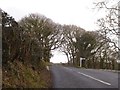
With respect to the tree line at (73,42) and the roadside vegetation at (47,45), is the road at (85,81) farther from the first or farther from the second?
the tree line at (73,42)

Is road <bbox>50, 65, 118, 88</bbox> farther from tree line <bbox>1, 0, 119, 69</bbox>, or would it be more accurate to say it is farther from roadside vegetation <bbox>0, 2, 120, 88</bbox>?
tree line <bbox>1, 0, 119, 69</bbox>

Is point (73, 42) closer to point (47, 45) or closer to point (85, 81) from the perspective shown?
point (47, 45)

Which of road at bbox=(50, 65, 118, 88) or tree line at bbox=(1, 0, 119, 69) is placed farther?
tree line at bbox=(1, 0, 119, 69)

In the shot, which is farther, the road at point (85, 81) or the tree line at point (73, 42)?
the tree line at point (73, 42)

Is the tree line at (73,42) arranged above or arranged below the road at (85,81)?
above

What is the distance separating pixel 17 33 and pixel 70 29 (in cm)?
7314

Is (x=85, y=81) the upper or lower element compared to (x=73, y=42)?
lower

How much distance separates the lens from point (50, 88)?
1669cm

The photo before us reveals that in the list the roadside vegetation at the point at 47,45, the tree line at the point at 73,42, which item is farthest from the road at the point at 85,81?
the tree line at the point at 73,42

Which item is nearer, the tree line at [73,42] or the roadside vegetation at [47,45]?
the roadside vegetation at [47,45]

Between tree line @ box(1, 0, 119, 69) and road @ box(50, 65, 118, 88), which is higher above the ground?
tree line @ box(1, 0, 119, 69)

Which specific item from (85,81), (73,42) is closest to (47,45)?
(73,42)

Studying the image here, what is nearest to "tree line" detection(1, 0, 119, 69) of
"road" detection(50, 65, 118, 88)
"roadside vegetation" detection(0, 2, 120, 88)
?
"roadside vegetation" detection(0, 2, 120, 88)

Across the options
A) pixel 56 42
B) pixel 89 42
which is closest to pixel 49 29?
pixel 56 42
